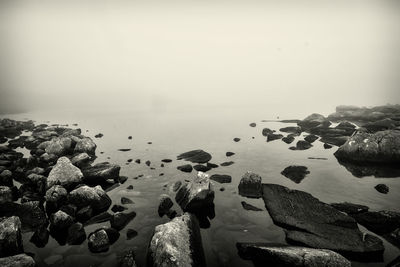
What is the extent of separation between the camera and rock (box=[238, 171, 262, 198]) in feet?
35.9

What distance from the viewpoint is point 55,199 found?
9359 mm

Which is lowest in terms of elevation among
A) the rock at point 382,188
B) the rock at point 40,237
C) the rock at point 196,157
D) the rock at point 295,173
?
the rock at point 40,237

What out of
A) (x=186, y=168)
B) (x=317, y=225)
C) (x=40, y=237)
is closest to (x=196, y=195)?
(x=317, y=225)

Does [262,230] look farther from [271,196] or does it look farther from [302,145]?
[302,145]

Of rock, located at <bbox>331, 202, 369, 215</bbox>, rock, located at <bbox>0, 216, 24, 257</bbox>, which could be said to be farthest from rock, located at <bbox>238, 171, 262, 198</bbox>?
rock, located at <bbox>0, 216, 24, 257</bbox>

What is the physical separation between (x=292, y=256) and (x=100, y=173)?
32.8ft

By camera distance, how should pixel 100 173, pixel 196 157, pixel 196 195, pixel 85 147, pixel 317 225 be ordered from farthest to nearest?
pixel 85 147, pixel 196 157, pixel 100 173, pixel 196 195, pixel 317 225

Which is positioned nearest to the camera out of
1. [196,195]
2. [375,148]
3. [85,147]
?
[196,195]

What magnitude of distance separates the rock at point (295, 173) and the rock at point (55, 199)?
36.8 ft

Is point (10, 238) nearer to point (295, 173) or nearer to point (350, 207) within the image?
point (350, 207)

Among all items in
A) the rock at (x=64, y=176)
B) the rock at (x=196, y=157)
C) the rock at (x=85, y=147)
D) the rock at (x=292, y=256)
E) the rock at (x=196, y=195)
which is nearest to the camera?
the rock at (x=292, y=256)

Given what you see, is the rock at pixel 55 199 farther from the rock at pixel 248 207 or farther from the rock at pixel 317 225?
the rock at pixel 317 225

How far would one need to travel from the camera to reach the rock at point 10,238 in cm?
670

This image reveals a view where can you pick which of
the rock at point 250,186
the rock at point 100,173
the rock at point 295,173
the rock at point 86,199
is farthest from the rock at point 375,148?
the rock at point 86,199
